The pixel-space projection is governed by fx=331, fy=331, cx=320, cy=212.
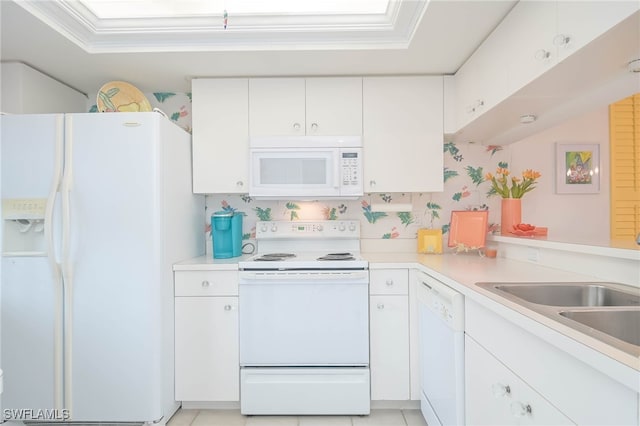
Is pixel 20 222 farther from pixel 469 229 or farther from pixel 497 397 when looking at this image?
pixel 469 229

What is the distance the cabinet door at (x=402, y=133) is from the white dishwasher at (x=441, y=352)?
72 cm

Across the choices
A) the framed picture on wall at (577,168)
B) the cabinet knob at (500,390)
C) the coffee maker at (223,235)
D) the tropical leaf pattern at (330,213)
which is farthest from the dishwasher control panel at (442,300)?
the framed picture on wall at (577,168)

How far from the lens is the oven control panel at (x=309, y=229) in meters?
2.45

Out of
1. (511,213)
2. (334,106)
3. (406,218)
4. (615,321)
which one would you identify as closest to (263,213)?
(334,106)

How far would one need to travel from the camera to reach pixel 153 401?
1741 mm

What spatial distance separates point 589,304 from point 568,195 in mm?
1512

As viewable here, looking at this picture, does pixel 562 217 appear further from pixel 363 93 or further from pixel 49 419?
pixel 49 419

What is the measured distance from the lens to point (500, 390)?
1047 mm

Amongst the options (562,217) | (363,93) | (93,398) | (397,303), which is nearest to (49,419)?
(93,398)

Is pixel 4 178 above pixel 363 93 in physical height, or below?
below

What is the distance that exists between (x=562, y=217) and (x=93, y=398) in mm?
3257

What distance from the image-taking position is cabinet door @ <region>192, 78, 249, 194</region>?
2.26 m

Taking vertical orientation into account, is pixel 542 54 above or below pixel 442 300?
above

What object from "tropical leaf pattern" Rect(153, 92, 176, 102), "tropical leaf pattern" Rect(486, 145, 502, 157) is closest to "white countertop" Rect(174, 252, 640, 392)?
"tropical leaf pattern" Rect(486, 145, 502, 157)
